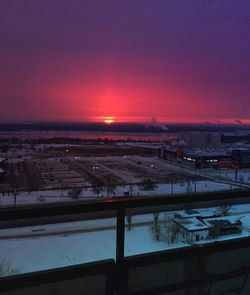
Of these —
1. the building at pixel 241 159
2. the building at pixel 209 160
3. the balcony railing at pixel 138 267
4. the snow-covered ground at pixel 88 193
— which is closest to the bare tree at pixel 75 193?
the snow-covered ground at pixel 88 193

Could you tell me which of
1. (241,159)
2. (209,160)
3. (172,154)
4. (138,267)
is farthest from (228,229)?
(172,154)

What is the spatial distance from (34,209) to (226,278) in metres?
0.96

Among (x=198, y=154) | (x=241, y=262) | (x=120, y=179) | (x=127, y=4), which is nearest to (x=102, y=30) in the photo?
(x=127, y=4)

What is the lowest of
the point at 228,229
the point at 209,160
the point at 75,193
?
the point at 209,160

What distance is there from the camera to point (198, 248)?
4.93 feet

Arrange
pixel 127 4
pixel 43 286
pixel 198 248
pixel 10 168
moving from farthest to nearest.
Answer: pixel 10 168, pixel 127 4, pixel 198 248, pixel 43 286

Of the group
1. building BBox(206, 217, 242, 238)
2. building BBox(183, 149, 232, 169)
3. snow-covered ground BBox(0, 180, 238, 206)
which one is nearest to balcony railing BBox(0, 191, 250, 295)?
building BBox(206, 217, 242, 238)

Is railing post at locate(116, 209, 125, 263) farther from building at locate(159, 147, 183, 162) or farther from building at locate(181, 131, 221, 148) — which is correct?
building at locate(181, 131, 221, 148)

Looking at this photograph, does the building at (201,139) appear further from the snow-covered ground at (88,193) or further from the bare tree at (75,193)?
the bare tree at (75,193)

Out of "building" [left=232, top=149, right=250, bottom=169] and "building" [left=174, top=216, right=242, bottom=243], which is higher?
"building" [left=174, top=216, right=242, bottom=243]

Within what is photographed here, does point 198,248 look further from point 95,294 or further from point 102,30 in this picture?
point 102,30

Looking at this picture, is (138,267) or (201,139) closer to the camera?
(138,267)

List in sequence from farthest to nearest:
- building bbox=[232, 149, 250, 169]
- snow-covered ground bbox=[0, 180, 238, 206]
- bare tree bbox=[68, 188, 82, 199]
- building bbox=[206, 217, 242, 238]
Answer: building bbox=[232, 149, 250, 169]
bare tree bbox=[68, 188, 82, 199]
snow-covered ground bbox=[0, 180, 238, 206]
building bbox=[206, 217, 242, 238]

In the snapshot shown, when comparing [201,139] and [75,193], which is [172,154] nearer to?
[201,139]
